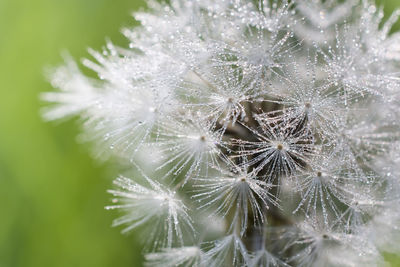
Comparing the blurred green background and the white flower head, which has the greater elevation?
the blurred green background

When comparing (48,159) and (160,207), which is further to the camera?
(48,159)

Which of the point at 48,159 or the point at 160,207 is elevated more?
the point at 48,159

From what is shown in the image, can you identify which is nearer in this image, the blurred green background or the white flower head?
the white flower head

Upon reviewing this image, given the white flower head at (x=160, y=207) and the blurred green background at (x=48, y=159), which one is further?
the blurred green background at (x=48, y=159)

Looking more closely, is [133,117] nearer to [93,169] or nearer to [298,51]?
[298,51]

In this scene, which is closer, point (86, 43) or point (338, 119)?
point (338, 119)

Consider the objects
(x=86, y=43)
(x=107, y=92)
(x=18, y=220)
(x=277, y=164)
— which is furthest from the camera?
(x=86, y=43)

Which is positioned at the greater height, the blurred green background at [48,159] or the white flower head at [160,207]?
the blurred green background at [48,159]

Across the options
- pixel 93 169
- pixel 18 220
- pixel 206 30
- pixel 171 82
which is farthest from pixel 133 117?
pixel 18 220
